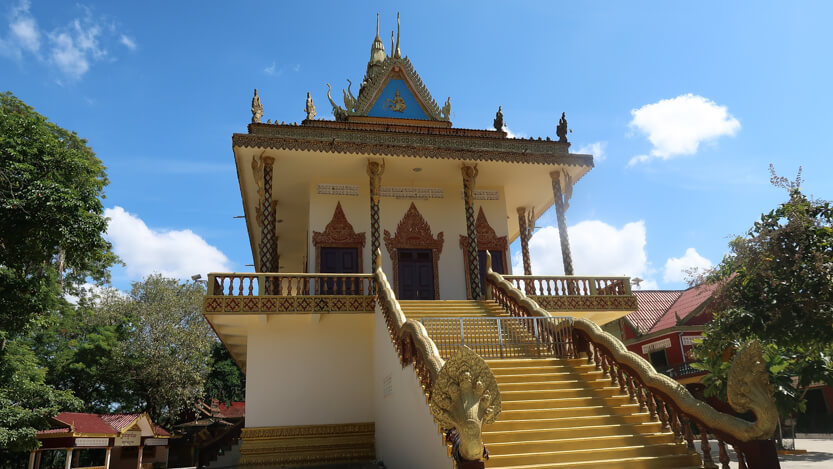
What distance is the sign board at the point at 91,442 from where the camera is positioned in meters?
14.8

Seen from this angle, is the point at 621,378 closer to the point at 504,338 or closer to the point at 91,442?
the point at 504,338

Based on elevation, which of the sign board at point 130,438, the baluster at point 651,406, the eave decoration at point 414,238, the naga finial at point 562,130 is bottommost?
the sign board at point 130,438

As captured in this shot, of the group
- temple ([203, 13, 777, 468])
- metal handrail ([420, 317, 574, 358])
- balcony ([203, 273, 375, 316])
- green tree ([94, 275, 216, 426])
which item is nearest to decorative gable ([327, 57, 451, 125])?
temple ([203, 13, 777, 468])

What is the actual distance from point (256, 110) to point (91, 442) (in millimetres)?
10111

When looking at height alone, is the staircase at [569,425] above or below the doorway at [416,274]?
below

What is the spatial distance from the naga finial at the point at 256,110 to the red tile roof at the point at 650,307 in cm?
1703

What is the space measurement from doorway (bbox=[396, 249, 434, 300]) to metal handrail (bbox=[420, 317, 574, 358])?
14.9ft

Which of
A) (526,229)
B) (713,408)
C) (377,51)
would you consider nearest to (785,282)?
(713,408)

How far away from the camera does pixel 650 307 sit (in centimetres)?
2464

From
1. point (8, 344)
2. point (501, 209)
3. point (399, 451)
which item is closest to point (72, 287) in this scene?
point (8, 344)

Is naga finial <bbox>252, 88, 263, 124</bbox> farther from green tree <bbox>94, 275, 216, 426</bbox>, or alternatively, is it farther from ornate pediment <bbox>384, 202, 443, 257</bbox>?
green tree <bbox>94, 275, 216, 426</bbox>

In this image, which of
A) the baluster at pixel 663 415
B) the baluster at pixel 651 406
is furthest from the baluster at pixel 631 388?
the baluster at pixel 663 415

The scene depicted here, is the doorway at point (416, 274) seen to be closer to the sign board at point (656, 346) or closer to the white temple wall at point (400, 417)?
the white temple wall at point (400, 417)

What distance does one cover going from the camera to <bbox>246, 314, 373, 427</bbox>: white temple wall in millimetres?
10344
